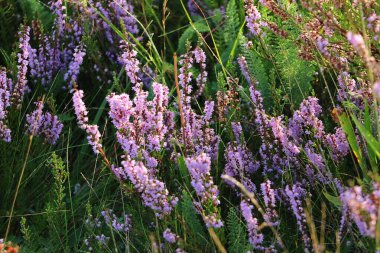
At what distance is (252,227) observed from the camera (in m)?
2.37

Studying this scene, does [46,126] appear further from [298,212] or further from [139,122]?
[298,212]

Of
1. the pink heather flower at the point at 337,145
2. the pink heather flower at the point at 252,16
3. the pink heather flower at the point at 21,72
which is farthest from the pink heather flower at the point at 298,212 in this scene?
the pink heather flower at the point at 21,72

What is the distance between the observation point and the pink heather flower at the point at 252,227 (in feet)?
7.59

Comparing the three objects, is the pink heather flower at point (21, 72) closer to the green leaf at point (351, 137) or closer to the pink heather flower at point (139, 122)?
the pink heather flower at point (139, 122)

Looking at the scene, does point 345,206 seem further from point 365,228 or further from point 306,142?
point 306,142

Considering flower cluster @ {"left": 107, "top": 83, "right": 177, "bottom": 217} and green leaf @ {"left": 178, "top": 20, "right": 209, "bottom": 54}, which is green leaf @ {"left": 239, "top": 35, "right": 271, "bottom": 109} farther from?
flower cluster @ {"left": 107, "top": 83, "right": 177, "bottom": 217}

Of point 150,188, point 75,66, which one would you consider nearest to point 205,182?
point 150,188

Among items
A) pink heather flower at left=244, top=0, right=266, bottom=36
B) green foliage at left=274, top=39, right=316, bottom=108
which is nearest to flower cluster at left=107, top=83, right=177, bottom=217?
pink heather flower at left=244, top=0, right=266, bottom=36

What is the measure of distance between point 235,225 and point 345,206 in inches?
17.6

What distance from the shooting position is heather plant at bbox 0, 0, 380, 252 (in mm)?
2443

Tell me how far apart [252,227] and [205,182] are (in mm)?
238

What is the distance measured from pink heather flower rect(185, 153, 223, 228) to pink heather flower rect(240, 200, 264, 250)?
94 mm

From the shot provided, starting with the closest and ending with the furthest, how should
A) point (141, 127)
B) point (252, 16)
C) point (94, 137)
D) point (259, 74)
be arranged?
1. point (94, 137)
2. point (141, 127)
3. point (252, 16)
4. point (259, 74)

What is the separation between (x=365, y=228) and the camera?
6.37 ft
